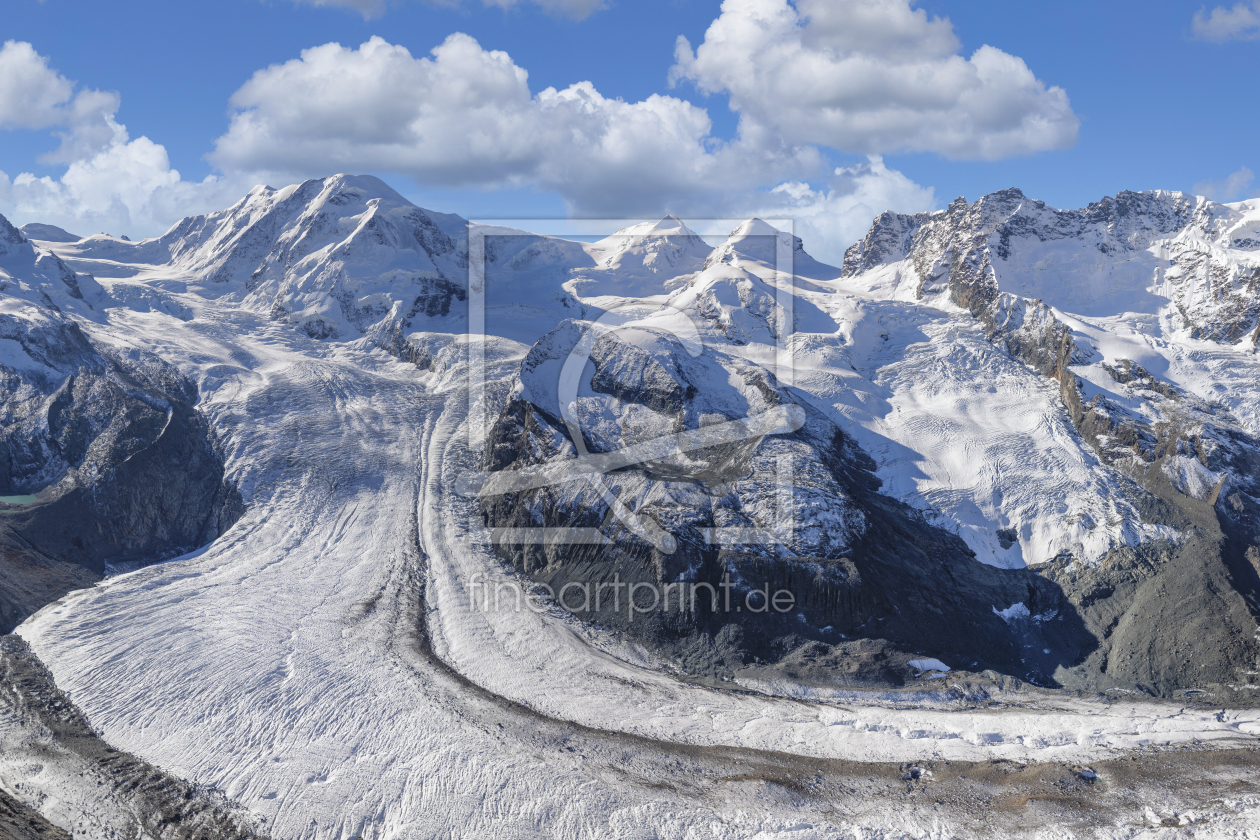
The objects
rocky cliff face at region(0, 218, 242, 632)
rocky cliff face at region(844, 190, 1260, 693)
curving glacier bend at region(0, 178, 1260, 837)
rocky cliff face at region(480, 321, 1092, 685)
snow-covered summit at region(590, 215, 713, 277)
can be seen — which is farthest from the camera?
snow-covered summit at region(590, 215, 713, 277)

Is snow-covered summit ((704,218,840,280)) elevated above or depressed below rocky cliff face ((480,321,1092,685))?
above

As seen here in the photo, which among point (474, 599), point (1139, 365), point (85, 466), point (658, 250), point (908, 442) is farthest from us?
point (658, 250)

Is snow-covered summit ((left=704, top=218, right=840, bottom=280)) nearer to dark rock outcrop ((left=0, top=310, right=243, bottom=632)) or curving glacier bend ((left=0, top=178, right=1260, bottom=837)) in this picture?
curving glacier bend ((left=0, top=178, right=1260, bottom=837))

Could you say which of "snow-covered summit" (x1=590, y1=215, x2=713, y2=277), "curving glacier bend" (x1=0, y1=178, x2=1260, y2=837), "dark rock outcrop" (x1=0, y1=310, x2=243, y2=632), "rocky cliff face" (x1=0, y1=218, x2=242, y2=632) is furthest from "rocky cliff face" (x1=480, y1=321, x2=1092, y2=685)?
"snow-covered summit" (x1=590, y1=215, x2=713, y2=277)

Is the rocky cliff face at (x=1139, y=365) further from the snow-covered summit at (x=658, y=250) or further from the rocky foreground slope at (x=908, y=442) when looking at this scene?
the snow-covered summit at (x=658, y=250)

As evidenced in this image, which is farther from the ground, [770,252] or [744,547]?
[770,252]

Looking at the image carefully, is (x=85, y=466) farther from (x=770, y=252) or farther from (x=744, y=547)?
(x=770, y=252)

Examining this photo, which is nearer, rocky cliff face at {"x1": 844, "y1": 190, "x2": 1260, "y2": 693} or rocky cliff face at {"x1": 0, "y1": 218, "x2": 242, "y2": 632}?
rocky cliff face at {"x1": 844, "y1": 190, "x2": 1260, "y2": 693}

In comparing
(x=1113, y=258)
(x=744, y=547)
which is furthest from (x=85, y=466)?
(x=1113, y=258)

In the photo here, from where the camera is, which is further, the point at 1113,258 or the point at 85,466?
the point at 1113,258

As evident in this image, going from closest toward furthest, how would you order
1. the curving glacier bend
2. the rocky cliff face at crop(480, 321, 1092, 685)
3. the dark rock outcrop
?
1. the curving glacier bend
2. the rocky cliff face at crop(480, 321, 1092, 685)
3. the dark rock outcrop
